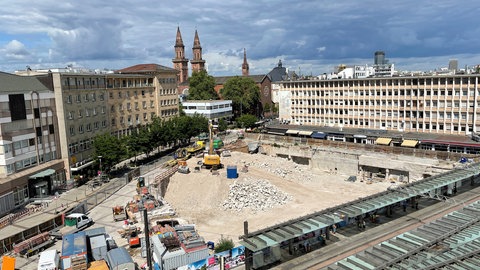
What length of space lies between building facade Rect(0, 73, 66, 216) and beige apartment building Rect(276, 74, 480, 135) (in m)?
58.3

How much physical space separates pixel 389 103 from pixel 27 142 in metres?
66.2

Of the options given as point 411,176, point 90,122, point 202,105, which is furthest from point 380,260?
point 202,105

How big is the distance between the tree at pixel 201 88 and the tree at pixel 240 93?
4143 millimetres

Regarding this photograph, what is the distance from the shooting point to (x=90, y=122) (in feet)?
210

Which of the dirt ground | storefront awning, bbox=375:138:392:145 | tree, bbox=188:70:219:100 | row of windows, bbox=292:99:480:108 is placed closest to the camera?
the dirt ground

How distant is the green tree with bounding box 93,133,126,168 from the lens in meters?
57.7

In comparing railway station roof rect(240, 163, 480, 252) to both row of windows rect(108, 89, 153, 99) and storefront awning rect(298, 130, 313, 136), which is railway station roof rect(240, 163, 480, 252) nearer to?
storefront awning rect(298, 130, 313, 136)

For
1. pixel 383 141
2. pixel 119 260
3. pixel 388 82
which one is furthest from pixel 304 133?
pixel 119 260

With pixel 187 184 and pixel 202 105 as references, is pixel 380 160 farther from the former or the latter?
pixel 202 105

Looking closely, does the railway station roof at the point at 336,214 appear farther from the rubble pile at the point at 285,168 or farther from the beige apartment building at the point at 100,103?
the beige apartment building at the point at 100,103

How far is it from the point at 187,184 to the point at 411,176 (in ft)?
119

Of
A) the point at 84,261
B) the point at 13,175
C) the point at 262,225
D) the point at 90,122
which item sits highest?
the point at 90,122

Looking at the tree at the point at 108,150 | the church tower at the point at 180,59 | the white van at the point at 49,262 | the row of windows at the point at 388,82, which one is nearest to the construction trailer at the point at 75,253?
the white van at the point at 49,262

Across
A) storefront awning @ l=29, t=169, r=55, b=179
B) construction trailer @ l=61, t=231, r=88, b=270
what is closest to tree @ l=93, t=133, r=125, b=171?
storefront awning @ l=29, t=169, r=55, b=179
